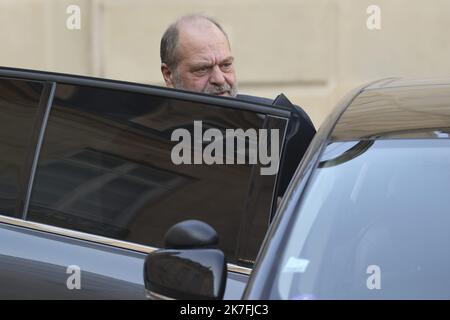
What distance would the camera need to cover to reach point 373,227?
2572mm

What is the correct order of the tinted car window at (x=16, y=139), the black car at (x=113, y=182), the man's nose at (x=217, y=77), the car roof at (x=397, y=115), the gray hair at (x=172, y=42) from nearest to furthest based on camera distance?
the car roof at (x=397, y=115)
the black car at (x=113, y=182)
the tinted car window at (x=16, y=139)
the man's nose at (x=217, y=77)
the gray hair at (x=172, y=42)

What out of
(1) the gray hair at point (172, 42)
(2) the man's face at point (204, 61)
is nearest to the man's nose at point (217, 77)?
(2) the man's face at point (204, 61)

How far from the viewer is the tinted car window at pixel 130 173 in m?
3.05

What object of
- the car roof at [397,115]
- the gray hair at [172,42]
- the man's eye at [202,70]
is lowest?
the car roof at [397,115]

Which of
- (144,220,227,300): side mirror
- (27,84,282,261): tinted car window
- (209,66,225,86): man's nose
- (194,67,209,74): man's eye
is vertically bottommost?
(144,220,227,300): side mirror

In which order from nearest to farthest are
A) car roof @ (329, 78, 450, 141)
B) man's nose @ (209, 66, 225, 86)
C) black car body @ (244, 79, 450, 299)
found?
1. black car body @ (244, 79, 450, 299)
2. car roof @ (329, 78, 450, 141)
3. man's nose @ (209, 66, 225, 86)

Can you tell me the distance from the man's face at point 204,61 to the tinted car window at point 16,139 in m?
0.89

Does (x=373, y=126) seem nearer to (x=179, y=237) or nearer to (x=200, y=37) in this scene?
(x=179, y=237)

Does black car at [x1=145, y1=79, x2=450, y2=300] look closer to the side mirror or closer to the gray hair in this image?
the side mirror

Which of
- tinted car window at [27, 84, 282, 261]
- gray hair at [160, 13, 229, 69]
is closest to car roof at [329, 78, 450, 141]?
tinted car window at [27, 84, 282, 261]

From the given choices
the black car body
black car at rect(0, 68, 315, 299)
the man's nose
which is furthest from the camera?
the man's nose

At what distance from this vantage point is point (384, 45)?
7730 mm

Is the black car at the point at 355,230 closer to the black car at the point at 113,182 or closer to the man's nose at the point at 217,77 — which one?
the black car at the point at 113,182

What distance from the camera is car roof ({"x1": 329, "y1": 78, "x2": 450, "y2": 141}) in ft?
9.04
